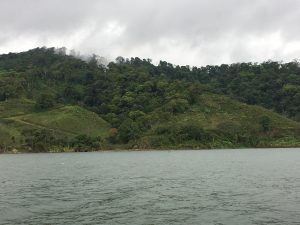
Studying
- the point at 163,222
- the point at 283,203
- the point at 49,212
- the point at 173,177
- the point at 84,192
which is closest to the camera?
the point at 163,222

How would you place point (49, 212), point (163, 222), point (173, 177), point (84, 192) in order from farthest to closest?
point (173, 177) < point (84, 192) < point (49, 212) < point (163, 222)

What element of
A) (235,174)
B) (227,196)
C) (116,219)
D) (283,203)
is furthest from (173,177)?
(116,219)

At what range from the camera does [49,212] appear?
44688mm

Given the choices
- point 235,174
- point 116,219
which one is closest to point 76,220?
point 116,219

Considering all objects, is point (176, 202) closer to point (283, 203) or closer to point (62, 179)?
point (283, 203)

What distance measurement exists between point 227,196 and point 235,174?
28.6 metres

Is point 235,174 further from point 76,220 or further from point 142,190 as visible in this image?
point 76,220

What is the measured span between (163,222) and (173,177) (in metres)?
38.4

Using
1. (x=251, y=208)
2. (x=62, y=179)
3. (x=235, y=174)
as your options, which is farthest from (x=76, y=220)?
(x=235, y=174)

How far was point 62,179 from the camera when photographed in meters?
77.4

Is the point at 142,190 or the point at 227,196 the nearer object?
the point at 227,196

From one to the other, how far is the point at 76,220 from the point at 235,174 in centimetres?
4632

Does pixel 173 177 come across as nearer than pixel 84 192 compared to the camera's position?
No

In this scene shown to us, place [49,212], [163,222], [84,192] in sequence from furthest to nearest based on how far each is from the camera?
[84,192], [49,212], [163,222]
